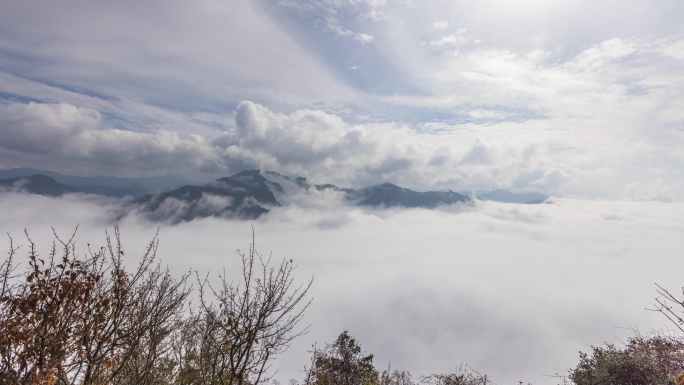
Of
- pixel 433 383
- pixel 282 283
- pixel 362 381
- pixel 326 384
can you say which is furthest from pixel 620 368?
pixel 282 283

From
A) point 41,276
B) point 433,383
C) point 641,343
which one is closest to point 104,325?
point 41,276

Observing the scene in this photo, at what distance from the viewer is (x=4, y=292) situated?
11023mm

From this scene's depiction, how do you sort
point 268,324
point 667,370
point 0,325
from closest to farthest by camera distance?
point 0,325, point 268,324, point 667,370

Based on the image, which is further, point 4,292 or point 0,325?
point 4,292

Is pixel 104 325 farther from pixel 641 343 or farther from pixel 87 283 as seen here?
pixel 641 343

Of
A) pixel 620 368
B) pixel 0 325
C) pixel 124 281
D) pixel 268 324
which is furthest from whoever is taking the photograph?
pixel 620 368

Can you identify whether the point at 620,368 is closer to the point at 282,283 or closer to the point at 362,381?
the point at 362,381

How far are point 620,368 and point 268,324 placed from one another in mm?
25842

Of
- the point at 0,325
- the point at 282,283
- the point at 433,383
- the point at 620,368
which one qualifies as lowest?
the point at 433,383

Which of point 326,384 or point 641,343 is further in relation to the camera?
point 326,384

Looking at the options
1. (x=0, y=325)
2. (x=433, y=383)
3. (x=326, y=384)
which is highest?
(x=0, y=325)

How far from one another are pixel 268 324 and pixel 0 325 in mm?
7297

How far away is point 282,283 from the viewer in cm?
1091

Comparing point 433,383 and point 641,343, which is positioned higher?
point 641,343
